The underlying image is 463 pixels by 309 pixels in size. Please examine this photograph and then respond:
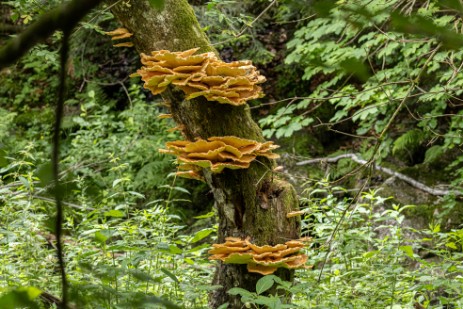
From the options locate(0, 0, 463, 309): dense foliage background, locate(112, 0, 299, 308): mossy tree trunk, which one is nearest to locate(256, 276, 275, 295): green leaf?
locate(0, 0, 463, 309): dense foliage background

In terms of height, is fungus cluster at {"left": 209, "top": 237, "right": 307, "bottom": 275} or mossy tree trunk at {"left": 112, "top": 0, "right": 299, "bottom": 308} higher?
mossy tree trunk at {"left": 112, "top": 0, "right": 299, "bottom": 308}

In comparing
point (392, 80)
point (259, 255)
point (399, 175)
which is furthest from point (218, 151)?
point (399, 175)

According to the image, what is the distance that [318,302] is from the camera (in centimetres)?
352

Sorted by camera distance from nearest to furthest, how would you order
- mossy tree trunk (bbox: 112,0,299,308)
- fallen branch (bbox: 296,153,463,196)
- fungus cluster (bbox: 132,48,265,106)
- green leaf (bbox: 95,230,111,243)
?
green leaf (bbox: 95,230,111,243) → fungus cluster (bbox: 132,48,265,106) → mossy tree trunk (bbox: 112,0,299,308) → fallen branch (bbox: 296,153,463,196)

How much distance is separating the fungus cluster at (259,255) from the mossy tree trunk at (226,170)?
0.37 feet

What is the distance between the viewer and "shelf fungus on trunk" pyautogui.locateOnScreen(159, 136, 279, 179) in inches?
120

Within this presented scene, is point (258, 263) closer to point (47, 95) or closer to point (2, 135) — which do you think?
Answer: point (2, 135)

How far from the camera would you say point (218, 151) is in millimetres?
3055

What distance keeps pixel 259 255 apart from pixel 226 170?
0.52 meters

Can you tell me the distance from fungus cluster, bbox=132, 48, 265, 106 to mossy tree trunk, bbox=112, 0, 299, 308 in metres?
0.18

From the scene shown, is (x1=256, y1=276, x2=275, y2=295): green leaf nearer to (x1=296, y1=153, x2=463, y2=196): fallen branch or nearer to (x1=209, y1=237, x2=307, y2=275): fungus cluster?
(x1=209, y1=237, x2=307, y2=275): fungus cluster

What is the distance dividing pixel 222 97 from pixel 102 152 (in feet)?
17.5

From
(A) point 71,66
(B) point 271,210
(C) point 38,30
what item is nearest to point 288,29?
(A) point 71,66

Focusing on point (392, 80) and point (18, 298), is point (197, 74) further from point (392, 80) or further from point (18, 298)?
point (392, 80)
